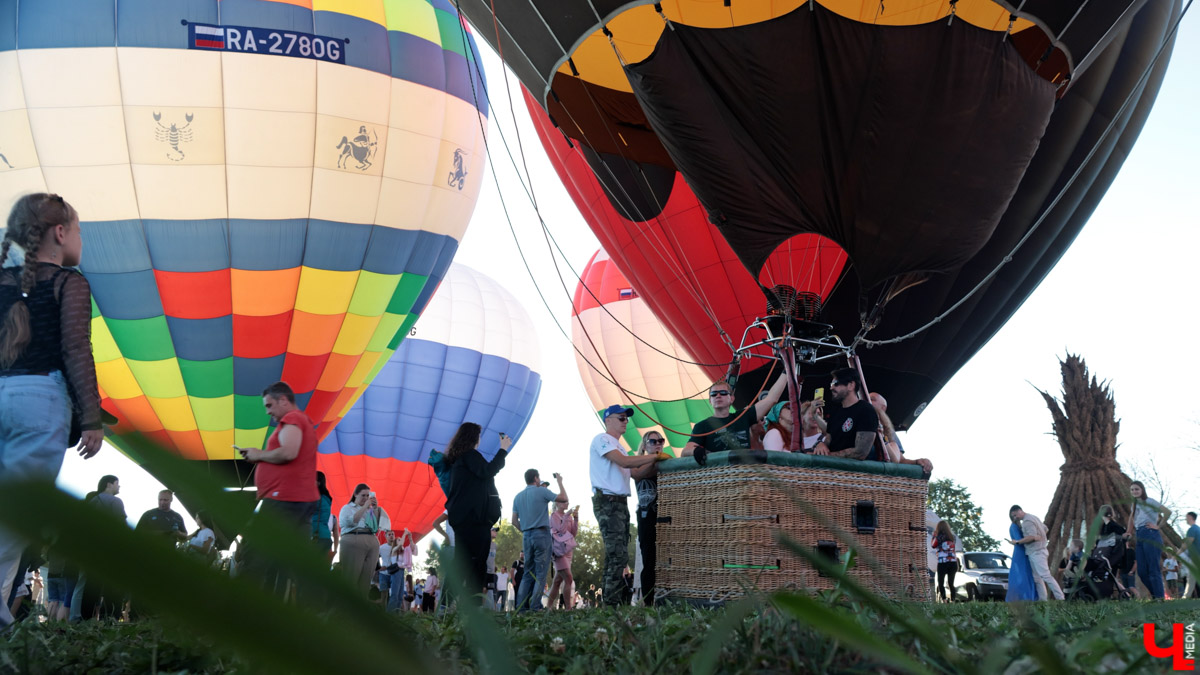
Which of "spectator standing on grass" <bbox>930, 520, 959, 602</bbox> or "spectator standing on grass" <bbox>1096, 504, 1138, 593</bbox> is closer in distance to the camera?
"spectator standing on grass" <bbox>1096, 504, 1138, 593</bbox>

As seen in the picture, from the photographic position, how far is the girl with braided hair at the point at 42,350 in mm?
3062

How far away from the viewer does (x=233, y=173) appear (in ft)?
34.6

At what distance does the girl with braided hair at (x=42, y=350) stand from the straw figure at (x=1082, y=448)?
16.1 meters

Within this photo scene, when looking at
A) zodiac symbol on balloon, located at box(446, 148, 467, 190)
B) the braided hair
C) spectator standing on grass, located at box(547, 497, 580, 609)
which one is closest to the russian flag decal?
zodiac symbol on balloon, located at box(446, 148, 467, 190)

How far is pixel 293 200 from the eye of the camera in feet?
35.6

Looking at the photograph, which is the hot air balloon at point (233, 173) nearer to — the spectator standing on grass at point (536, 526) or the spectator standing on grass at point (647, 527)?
the spectator standing on grass at point (536, 526)

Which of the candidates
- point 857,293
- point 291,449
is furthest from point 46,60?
point 857,293

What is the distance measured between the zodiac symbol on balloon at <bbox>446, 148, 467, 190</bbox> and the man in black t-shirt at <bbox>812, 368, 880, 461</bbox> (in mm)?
7546

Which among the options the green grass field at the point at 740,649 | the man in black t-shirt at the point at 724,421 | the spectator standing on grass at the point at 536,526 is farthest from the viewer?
the spectator standing on grass at the point at 536,526

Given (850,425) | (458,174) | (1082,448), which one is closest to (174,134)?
(458,174)

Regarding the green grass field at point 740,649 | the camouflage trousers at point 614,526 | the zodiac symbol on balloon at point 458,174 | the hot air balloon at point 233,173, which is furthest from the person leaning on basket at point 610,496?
the zodiac symbol on balloon at point 458,174

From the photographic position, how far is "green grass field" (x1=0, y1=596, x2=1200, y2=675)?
0.62m

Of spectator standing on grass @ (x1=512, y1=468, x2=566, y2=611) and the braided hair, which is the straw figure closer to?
spectator standing on grass @ (x1=512, y1=468, x2=566, y2=611)

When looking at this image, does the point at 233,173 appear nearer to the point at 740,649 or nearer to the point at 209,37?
the point at 209,37
